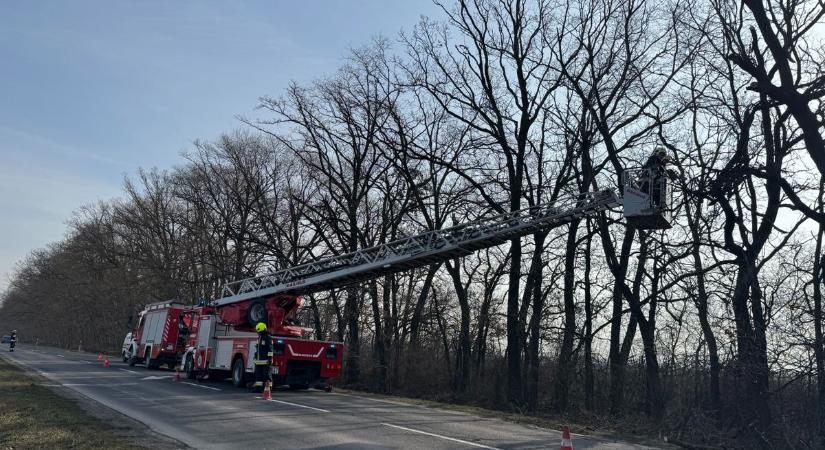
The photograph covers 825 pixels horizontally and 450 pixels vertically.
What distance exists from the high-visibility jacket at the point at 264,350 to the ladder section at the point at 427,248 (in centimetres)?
225

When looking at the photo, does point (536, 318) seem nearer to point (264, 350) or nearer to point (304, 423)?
point (264, 350)

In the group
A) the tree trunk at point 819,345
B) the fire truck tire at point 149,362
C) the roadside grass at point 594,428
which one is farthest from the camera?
the fire truck tire at point 149,362

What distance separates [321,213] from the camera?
34.4 metres

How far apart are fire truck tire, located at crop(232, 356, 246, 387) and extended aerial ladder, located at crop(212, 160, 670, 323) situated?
1495mm

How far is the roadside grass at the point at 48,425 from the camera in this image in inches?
408

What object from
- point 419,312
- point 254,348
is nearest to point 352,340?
point 419,312

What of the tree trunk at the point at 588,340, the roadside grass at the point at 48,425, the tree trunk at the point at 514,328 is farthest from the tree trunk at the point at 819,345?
the roadside grass at the point at 48,425

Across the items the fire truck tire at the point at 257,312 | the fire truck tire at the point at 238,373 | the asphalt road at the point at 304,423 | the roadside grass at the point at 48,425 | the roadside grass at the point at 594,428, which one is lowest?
the roadside grass at the point at 48,425

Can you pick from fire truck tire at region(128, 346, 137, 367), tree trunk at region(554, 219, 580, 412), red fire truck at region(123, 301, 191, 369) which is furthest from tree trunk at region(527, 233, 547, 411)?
fire truck tire at region(128, 346, 137, 367)

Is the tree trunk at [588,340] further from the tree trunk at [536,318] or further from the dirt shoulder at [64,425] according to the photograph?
the dirt shoulder at [64,425]

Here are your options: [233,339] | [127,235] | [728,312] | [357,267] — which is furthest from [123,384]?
[127,235]

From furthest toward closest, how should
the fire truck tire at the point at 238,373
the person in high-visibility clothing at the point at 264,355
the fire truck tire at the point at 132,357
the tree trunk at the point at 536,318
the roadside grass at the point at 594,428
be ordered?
the fire truck tire at the point at 132,357 → the tree trunk at the point at 536,318 → the fire truck tire at the point at 238,373 → the person in high-visibility clothing at the point at 264,355 → the roadside grass at the point at 594,428

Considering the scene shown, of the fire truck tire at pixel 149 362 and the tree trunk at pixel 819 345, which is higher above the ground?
the tree trunk at pixel 819 345

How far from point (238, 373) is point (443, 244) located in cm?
918
